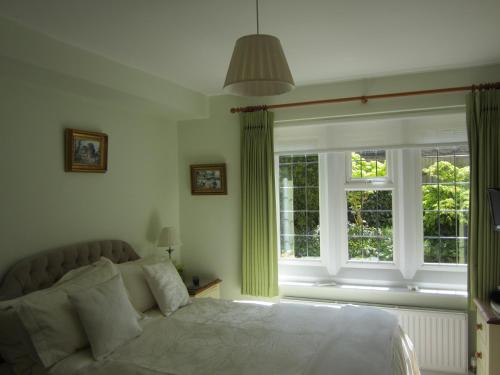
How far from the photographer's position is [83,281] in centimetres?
247

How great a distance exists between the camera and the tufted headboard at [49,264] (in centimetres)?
238

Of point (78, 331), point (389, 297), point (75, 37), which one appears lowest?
point (389, 297)

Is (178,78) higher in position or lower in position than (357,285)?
higher

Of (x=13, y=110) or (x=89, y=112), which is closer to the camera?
(x=13, y=110)

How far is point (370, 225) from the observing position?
3.79 meters

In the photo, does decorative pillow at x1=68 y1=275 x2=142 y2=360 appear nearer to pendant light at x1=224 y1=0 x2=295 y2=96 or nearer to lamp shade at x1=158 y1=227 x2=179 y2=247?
lamp shade at x1=158 y1=227 x2=179 y2=247

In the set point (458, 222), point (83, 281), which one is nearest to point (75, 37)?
point (83, 281)

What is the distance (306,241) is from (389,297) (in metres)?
0.94

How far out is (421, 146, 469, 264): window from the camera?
3504 mm

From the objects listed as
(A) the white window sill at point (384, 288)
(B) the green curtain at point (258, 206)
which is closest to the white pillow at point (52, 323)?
(B) the green curtain at point (258, 206)

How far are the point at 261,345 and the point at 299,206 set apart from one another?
1896 mm

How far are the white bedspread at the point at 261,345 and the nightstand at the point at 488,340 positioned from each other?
75 cm

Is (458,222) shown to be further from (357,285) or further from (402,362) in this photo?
(402,362)

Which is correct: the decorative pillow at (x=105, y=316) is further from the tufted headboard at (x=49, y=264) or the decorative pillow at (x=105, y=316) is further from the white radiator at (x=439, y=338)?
the white radiator at (x=439, y=338)
